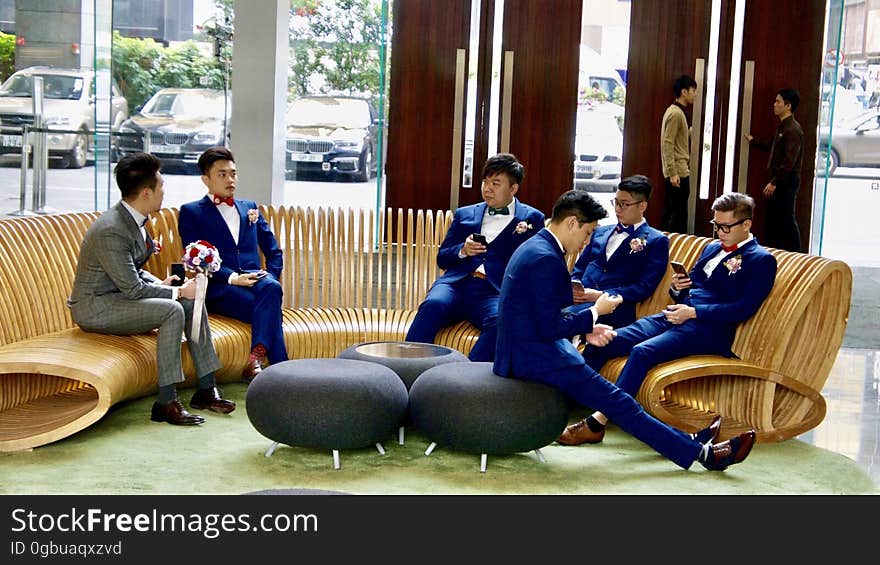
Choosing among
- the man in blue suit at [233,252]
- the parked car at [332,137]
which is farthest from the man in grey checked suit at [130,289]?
the parked car at [332,137]

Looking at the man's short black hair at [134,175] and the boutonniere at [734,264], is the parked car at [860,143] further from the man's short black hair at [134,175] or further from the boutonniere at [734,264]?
the man's short black hair at [134,175]

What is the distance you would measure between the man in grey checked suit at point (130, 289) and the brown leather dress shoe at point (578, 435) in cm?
183

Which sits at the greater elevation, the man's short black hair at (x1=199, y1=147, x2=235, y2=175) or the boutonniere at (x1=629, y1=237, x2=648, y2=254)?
the man's short black hair at (x1=199, y1=147, x2=235, y2=175)

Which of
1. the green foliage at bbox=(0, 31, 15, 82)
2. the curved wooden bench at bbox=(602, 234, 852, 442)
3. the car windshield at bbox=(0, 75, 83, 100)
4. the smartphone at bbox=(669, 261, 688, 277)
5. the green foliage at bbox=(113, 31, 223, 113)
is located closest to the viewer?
the curved wooden bench at bbox=(602, 234, 852, 442)

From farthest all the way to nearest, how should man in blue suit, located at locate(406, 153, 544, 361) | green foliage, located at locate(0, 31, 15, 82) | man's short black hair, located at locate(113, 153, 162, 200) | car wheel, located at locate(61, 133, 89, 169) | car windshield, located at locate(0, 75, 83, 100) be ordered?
green foliage, located at locate(0, 31, 15, 82), car windshield, located at locate(0, 75, 83, 100), car wheel, located at locate(61, 133, 89, 169), man in blue suit, located at locate(406, 153, 544, 361), man's short black hair, located at locate(113, 153, 162, 200)

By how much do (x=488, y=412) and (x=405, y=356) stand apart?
Result: 85cm

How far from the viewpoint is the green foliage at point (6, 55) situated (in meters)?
11.3

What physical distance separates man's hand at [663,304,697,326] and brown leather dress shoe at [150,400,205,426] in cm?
245

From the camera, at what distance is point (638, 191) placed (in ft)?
20.5

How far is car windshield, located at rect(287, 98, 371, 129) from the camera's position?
31.1 feet

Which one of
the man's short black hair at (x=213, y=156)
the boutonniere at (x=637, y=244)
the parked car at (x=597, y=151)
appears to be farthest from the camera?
the parked car at (x=597, y=151)

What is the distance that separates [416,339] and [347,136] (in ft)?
11.7

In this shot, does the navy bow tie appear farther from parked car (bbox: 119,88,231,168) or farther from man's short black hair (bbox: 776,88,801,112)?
parked car (bbox: 119,88,231,168)

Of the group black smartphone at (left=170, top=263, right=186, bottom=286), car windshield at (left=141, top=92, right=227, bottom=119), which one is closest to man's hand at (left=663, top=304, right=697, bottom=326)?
black smartphone at (left=170, top=263, right=186, bottom=286)
